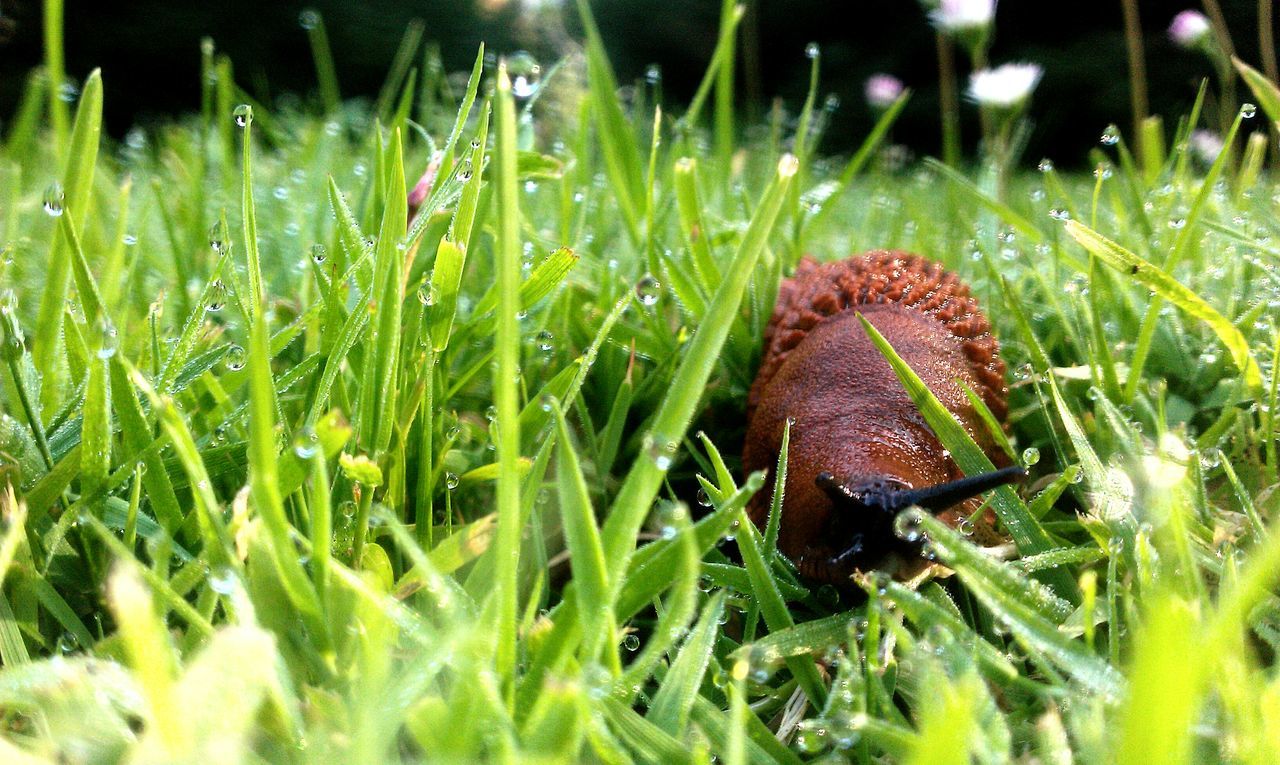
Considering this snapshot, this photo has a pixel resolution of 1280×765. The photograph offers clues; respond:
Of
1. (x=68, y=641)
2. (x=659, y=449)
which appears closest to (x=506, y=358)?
(x=659, y=449)

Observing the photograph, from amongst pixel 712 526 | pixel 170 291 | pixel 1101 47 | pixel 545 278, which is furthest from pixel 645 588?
pixel 1101 47

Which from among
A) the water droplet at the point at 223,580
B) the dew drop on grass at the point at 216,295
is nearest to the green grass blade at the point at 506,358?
the water droplet at the point at 223,580

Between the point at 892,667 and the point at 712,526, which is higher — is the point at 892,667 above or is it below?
below

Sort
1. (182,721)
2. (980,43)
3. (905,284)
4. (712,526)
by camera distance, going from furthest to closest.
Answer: (980,43), (905,284), (712,526), (182,721)

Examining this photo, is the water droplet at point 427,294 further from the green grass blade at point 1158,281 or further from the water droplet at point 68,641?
the green grass blade at point 1158,281

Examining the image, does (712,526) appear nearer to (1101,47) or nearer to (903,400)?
(903,400)

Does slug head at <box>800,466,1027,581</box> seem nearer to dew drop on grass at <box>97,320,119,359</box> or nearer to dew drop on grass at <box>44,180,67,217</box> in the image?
dew drop on grass at <box>97,320,119,359</box>
